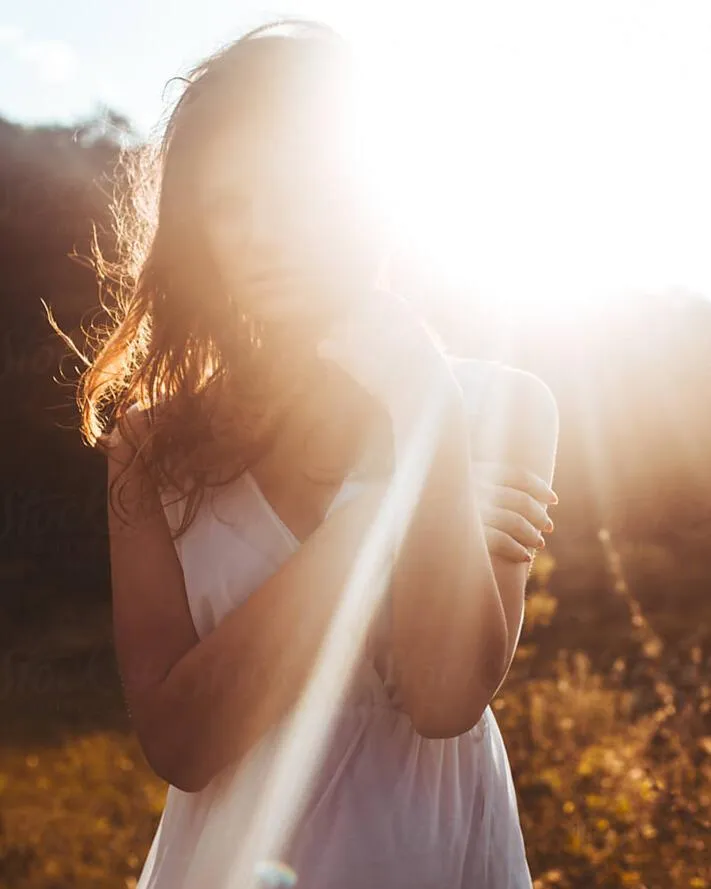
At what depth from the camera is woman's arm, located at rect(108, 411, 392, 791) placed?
5.17ft

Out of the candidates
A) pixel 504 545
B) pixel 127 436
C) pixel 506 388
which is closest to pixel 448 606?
pixel 504 545

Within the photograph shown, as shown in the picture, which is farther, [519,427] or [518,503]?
[519,427]

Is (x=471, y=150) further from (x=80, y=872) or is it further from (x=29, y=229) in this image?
(x=29, y=229)

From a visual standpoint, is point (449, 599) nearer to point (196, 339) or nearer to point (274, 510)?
point (274, 510)

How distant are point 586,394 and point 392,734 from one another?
287 inches

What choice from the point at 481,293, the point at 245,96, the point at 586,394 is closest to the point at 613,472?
the point at 586,394

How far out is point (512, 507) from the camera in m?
1.73

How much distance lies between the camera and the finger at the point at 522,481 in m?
1.75

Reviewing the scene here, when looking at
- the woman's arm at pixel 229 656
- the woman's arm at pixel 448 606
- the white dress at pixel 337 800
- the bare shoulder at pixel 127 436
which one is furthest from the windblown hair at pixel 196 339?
the woman's arm at pixel 448 606

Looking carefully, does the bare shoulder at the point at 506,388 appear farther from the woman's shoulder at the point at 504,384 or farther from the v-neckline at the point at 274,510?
the v-neckline at the point at 274,510

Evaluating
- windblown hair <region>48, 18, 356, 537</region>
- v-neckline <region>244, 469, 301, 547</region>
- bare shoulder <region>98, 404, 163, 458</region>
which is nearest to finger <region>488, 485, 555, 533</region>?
v-neckline <region>244, 469, 301, 547</region>

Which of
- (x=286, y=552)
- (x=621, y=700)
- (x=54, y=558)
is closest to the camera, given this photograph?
(x=286, y=552)

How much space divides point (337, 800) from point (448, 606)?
1.44 ft

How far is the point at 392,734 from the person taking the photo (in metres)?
Answer: 1.73
